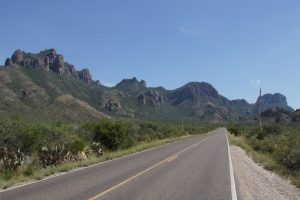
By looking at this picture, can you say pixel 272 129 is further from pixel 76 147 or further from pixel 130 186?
pixel 130 186

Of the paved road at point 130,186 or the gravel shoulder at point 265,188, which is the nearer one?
the paved road at point 130,186

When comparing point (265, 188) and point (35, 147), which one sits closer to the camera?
point (265, 188)

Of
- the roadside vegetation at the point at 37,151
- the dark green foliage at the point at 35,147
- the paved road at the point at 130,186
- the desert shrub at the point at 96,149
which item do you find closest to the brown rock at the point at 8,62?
the dark green foliage at the point at 35,147

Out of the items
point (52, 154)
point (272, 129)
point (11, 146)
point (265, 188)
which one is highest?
point (272, 129)

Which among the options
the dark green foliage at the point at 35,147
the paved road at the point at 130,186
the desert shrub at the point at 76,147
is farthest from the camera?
the desert shrub at the point at 76,147

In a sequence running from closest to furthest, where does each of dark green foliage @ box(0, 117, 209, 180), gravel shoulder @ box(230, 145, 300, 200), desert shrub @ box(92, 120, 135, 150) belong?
gravel shoulder @ box(230, 145, 300, 200) < dark green foliage @ box(0, 117, 209, 180) < desert shrub @ box(92, 120, 135, 150)

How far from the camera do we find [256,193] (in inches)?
536

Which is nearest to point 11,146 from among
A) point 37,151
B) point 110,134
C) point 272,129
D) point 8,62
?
point 37,151

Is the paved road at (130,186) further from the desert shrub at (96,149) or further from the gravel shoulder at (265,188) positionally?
the desert shrub at (96,149)

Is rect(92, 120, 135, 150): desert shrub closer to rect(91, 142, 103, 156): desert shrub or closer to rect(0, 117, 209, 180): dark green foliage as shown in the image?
rect(0, 117, 209, 180): dark green foliage

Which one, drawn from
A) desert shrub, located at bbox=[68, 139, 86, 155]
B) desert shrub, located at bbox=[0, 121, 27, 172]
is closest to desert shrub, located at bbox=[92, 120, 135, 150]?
desert shrub, located at bbox=[68, 139, 86, 155]

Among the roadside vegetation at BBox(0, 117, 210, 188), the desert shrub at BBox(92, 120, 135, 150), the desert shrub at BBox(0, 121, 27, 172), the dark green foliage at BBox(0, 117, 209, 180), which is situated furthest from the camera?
the desert shrub at BBox(92, 120, 135, 150)

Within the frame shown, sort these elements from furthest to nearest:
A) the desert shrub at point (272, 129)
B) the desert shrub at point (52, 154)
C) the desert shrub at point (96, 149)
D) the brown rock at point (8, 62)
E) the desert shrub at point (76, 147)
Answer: the brown rock at point (8, 62) < the desert shrub at point (272, 129) < the desert shrub at point (96, 149) < the desert shrub at point (76, 147) < the desert shrub at point (52, 154)

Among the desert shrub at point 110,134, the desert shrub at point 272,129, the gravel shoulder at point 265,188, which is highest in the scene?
the desert shrub at point 272,129
